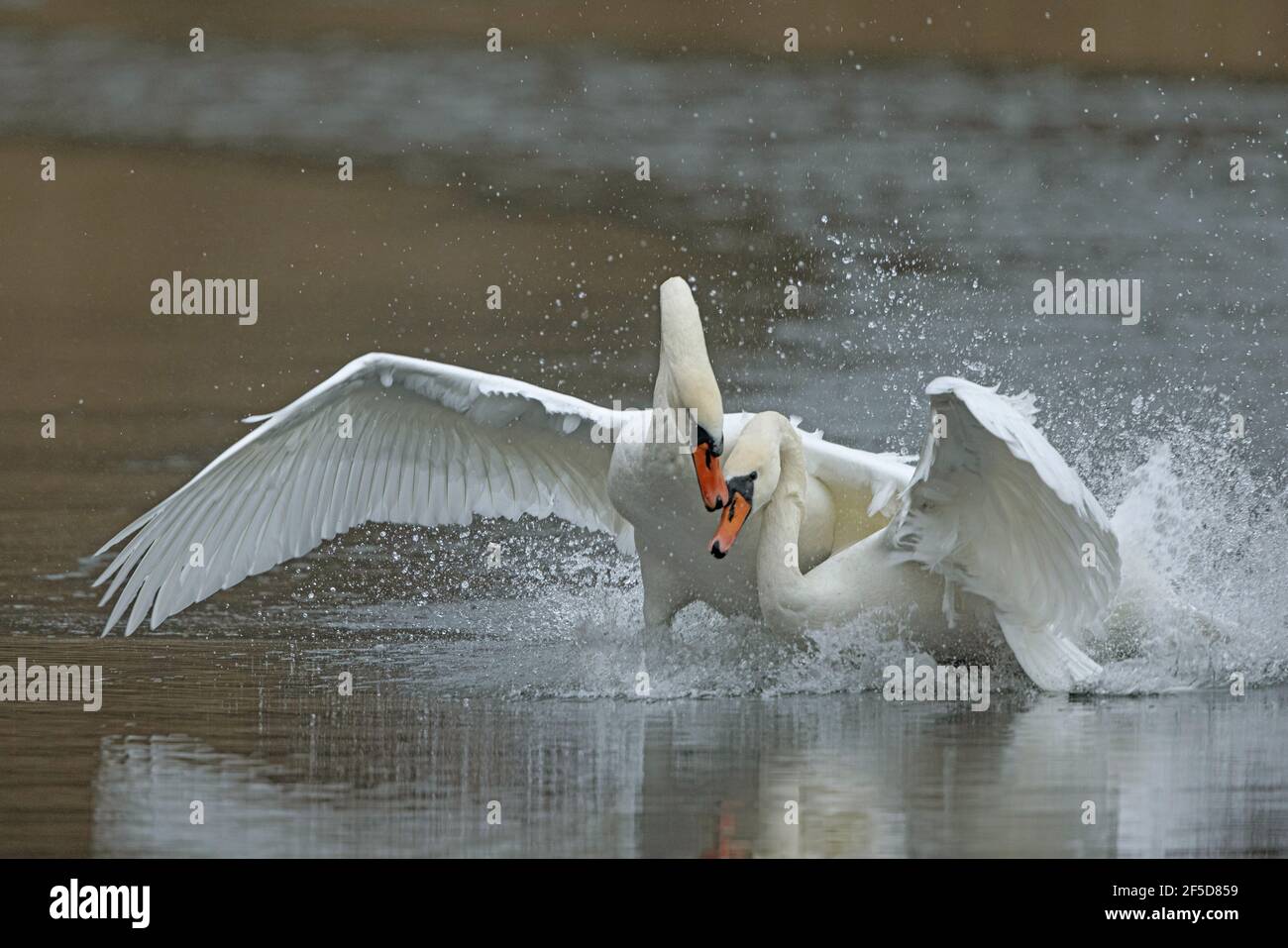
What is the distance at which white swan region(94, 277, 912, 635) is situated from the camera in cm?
816

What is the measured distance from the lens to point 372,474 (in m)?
10.0

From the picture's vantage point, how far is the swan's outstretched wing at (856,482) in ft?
Result: 29.6

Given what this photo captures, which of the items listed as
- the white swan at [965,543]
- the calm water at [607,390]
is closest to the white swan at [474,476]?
the white swan at [965,543]

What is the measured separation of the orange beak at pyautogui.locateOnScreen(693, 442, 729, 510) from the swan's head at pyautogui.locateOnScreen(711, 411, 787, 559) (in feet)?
0.48

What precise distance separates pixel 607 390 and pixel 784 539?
587cm

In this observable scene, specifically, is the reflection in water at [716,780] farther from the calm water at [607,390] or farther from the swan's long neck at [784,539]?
the swan's long neck at [784,539]

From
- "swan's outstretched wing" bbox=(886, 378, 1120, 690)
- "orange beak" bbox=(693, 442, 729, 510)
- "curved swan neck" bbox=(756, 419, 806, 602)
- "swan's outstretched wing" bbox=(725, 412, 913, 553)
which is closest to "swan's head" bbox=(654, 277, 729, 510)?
"orange beak" bbox=(693, 442, 729, 510)

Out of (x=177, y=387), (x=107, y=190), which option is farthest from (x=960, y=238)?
(x=107, y=190)

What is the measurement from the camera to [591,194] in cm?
1916

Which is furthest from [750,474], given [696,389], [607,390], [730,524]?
[607,390]

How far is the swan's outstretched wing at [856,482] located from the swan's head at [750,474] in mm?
491

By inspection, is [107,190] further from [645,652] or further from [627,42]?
[645,652]

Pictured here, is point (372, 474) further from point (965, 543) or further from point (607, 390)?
point (607, 390)

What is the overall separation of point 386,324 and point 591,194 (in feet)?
11.2
